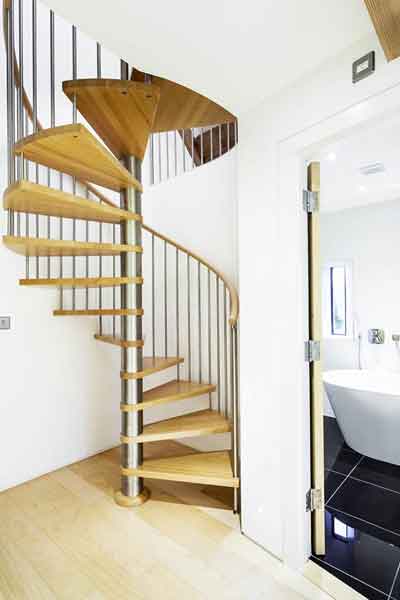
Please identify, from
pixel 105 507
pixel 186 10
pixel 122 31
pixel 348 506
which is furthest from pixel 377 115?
pixel 105 507

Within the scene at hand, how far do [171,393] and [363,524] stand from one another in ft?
4.86

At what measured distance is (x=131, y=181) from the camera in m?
2.15

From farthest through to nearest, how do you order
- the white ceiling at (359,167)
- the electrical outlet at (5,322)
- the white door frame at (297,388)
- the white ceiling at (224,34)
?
the electrical outlet at (5,322)
the white ceiling at (359,167)
the white door frame at (297,388)
the white ceiling at (224,34)

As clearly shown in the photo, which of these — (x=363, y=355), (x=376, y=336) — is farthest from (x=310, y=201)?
(x=363, y=355)

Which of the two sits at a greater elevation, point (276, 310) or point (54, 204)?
point (54, 204)

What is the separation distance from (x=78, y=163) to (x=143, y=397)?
1618mm

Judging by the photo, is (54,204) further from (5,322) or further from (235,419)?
(235,419)

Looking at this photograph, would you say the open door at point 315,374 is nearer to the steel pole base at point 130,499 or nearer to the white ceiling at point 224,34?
the white ceiling at point 224,34

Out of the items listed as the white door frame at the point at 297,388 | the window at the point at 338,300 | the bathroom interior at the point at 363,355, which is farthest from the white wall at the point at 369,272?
the white door frame at the point at 297,388

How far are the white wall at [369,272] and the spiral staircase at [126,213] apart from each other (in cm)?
199

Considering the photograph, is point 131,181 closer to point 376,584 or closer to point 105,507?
point 105,507

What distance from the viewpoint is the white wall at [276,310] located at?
1.72m

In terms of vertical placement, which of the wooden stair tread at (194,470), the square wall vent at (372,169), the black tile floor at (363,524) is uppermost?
the square wall vent at (372,169)

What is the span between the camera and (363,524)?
6.89 feet
